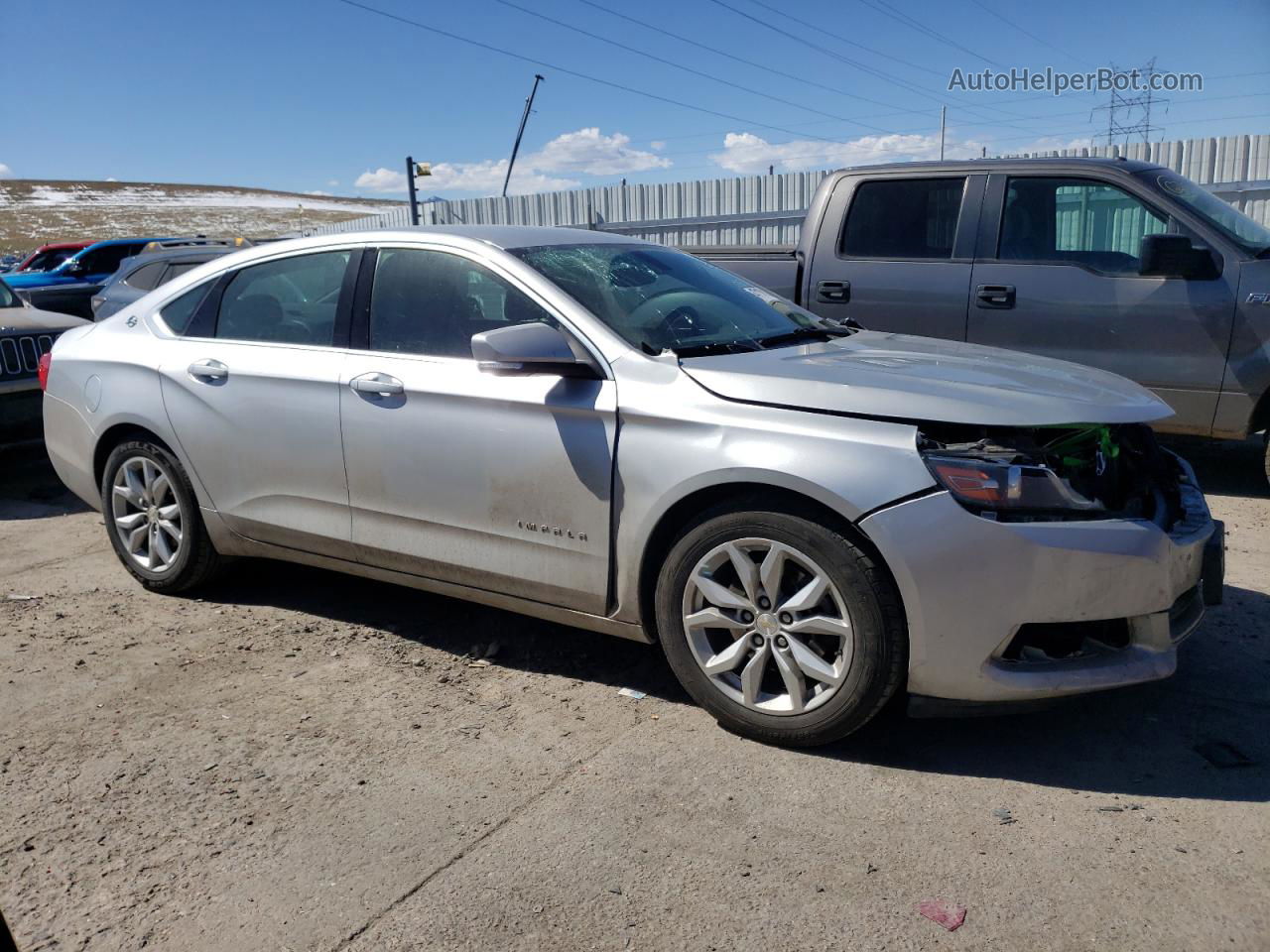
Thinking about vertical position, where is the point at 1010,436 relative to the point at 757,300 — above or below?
below

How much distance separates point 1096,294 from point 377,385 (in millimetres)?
4623

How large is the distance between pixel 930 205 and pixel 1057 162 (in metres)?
0.82

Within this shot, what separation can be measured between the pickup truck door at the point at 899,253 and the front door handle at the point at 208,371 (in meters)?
Answer: 4.18

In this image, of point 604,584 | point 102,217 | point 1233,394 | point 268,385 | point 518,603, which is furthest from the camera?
point 102,217

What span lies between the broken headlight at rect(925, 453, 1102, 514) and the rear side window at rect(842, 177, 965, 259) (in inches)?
167

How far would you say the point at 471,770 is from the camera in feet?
10.9

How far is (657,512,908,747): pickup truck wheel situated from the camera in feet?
10.3

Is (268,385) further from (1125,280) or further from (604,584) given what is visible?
(1125,280)

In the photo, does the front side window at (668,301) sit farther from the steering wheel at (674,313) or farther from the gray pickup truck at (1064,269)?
the gray pickup truck at (1064,269)

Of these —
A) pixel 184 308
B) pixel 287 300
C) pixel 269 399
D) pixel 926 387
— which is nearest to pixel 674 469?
pixel 926 387

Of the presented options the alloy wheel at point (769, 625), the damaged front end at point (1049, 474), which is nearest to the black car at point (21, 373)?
the alloy wheel at point (769, 625)

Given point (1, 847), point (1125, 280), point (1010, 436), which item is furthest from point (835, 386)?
point (1125, 280)

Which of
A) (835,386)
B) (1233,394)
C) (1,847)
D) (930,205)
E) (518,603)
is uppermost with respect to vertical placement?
(930,205)

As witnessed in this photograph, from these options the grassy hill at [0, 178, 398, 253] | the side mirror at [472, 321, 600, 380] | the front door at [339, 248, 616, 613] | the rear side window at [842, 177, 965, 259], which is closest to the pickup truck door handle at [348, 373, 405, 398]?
the front door at [339, 248, 616, 613]
